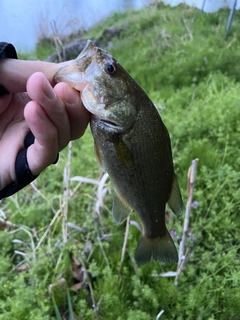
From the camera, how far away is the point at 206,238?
6.68ft

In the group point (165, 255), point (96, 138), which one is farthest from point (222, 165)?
point (96, 138)

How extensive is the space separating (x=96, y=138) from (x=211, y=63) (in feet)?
11.4

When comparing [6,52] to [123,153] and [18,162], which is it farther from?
[123,153]

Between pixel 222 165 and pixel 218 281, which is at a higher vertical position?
pixel 222 165

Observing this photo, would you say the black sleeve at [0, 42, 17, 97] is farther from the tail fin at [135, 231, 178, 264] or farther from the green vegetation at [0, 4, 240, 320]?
the green vegetation at [0, 4, 240, 320]

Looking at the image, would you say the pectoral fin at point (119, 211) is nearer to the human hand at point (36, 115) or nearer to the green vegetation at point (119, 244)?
the human hand at point (36, 115)

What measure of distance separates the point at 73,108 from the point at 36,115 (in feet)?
0.41

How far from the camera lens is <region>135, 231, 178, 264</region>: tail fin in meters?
1.45

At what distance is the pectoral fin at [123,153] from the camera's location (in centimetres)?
113

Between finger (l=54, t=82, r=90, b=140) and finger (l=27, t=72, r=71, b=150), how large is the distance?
25mm

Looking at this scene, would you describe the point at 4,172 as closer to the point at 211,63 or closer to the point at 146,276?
the point at 146,276

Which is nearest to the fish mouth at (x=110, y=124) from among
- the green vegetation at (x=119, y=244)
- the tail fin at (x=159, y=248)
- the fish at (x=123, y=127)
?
the fish at (x=123, y=127)

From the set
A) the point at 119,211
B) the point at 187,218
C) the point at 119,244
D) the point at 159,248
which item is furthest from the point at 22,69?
the point at 119,244

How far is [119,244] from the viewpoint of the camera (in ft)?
7.10
